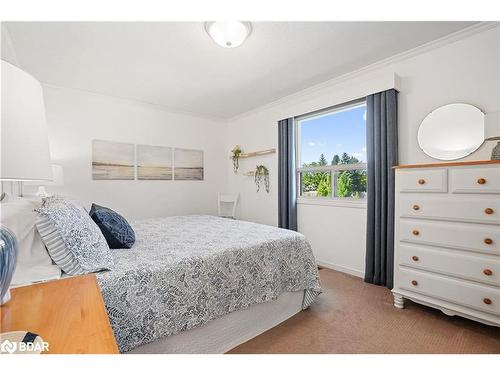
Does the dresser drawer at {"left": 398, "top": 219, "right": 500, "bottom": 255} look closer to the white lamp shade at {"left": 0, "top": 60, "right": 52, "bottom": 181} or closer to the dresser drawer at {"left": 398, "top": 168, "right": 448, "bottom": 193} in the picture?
the dresser drawer at {"left": 398, "top": 168, "right": 448, "bottom": 193}

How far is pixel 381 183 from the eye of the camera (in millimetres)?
2654

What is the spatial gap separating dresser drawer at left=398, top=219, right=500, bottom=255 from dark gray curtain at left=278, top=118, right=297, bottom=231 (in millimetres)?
1624

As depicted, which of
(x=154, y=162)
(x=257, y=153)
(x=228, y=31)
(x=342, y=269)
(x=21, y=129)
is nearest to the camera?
(x=21, y=129)

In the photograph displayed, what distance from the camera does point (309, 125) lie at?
3.66 m

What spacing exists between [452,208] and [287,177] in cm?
209

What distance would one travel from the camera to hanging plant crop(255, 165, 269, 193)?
4.13 meters

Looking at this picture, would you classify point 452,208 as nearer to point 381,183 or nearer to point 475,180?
point 475,180

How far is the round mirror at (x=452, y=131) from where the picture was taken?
2154 mm

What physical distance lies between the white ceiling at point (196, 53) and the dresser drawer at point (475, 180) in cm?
130

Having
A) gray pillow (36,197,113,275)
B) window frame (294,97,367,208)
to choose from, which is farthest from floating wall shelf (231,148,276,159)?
gray pillow (36,197,113,275)

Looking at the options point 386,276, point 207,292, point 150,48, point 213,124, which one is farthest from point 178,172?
Answer: point 386,276

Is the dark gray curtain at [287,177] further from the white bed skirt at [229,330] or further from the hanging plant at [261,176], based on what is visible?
the white bed skirt at [229,330]

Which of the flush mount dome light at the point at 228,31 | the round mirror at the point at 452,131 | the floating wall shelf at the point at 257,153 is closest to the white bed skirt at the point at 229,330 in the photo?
the round mirror at the point at 452,131

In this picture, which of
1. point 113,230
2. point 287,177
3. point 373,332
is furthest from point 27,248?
point 287,177
